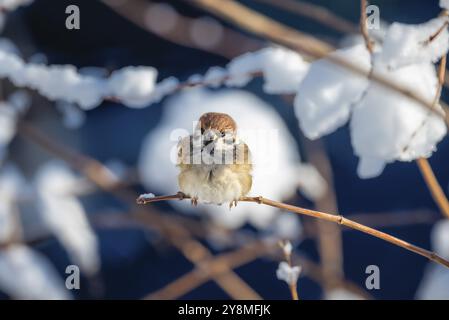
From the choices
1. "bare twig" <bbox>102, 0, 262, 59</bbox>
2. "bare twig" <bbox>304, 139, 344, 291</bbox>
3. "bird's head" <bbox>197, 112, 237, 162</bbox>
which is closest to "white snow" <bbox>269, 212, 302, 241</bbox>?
"bare twig" <bbox>304, 139, 344, 291</bbox>

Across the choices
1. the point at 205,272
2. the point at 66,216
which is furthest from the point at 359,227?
the point at 66,216

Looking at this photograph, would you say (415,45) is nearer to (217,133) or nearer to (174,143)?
(217,133)

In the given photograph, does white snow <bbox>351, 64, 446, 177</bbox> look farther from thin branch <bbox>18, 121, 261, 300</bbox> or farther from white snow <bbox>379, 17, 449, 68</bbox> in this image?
thin branch <bbox>18, 121, 261, 300</bbox>

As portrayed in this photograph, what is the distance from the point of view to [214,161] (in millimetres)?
1052

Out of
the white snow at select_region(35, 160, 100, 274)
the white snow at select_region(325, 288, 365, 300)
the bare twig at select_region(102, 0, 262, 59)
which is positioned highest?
the bare twig at select_region(102, 0, 262, 59)

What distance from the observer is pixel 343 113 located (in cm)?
97

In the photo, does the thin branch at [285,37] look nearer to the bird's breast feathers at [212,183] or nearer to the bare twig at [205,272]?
the bird's breast feathers at [212,183]

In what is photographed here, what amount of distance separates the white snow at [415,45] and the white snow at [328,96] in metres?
0.07

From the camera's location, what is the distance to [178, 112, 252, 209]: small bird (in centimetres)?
104

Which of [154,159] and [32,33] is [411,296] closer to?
[154,159]

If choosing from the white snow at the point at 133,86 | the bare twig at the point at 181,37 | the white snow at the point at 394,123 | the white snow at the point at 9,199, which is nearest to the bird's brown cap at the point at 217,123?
the white snow at the point at 133,86

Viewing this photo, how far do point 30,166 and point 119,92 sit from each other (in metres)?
1.98
